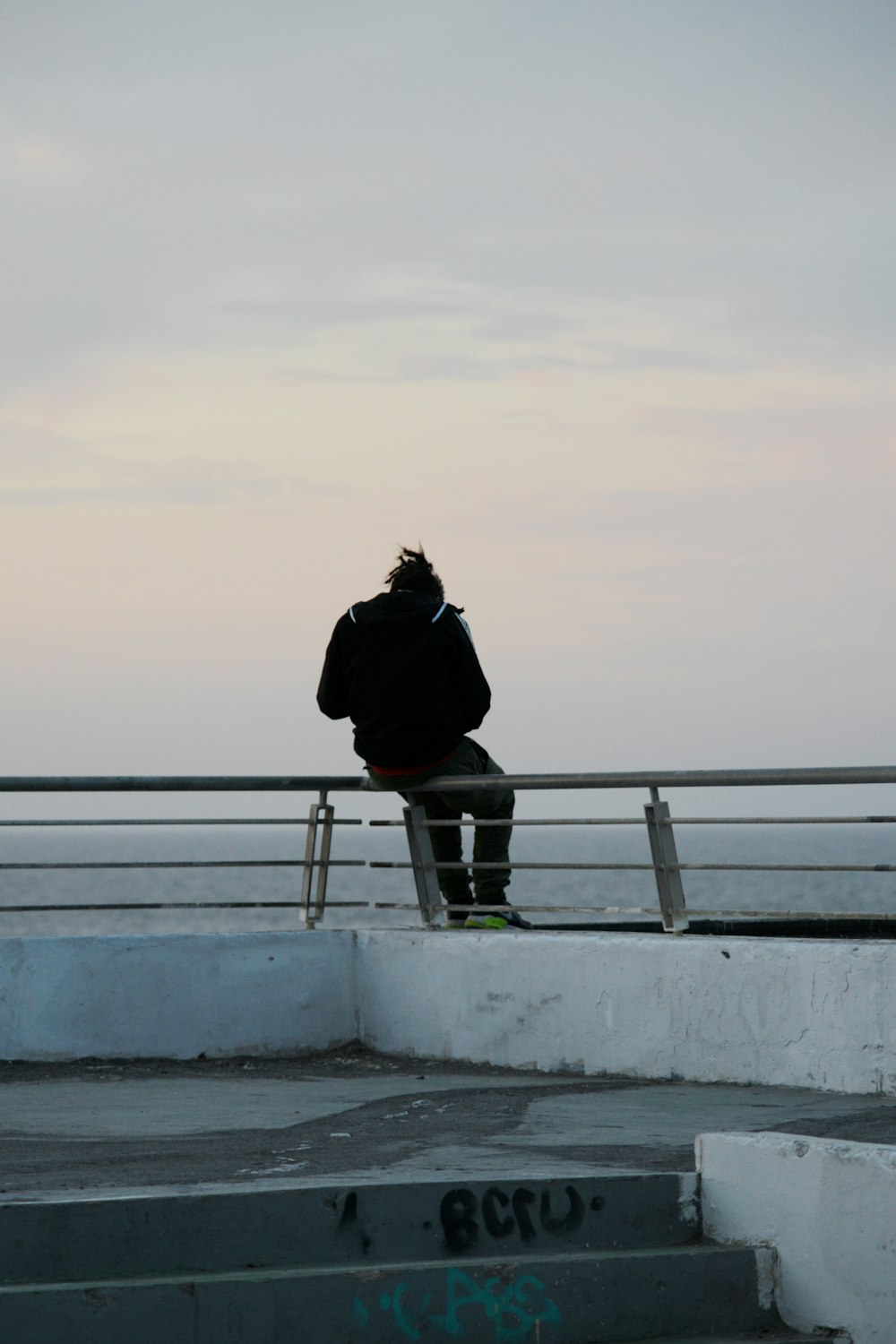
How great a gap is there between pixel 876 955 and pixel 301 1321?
292 centimetres

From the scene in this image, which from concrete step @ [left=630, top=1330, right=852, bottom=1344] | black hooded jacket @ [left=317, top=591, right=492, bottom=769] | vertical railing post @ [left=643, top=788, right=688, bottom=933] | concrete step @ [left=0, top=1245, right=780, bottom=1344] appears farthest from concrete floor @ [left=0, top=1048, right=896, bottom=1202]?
black hooded jacket @ [left=317, top=591, right=492, bottom=769]

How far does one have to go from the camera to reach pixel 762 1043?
652 centimetres

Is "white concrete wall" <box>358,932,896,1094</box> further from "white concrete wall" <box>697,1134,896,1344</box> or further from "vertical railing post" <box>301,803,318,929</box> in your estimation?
"white concrete wall" <box>697,1134,896,1344</box>

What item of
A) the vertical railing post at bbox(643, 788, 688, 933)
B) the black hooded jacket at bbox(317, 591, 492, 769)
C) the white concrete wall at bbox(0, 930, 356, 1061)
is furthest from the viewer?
the black hooded jacket at bbox(317, 591, 492, 769)

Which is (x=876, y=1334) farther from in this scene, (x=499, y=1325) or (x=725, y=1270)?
(x=499, y=1325)

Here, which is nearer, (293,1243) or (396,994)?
(293,1243)

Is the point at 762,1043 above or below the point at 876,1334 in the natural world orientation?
above

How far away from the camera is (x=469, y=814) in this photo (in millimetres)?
8086

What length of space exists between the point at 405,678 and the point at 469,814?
0.77 meters

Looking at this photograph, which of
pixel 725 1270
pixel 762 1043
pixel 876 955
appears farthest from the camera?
pixel 762 1043

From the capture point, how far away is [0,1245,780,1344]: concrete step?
3805mm

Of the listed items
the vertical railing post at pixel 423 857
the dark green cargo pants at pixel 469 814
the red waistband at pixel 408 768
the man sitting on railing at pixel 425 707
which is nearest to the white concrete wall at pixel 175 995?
the vertical railing post at pixel 423 857

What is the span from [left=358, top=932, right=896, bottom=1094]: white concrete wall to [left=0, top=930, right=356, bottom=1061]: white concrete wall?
0.70ft

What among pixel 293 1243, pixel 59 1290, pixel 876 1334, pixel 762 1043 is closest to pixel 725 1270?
pixel 876 1334
